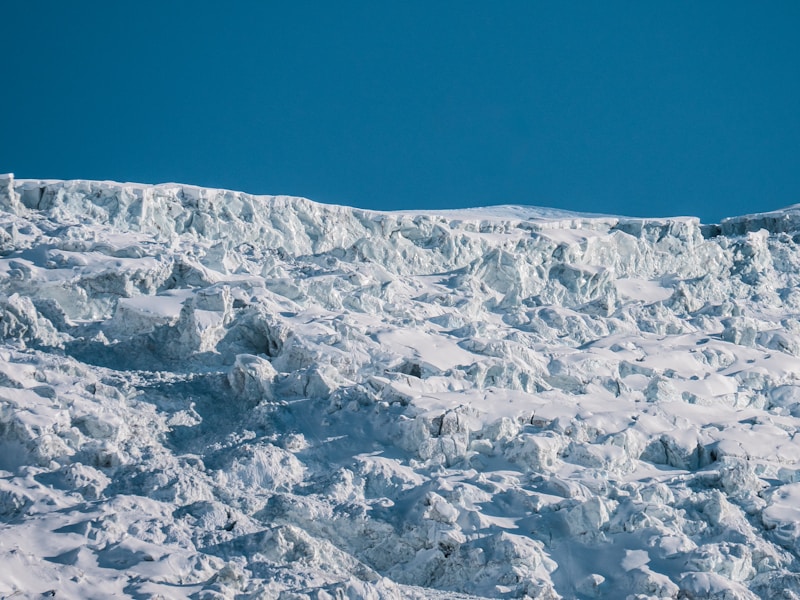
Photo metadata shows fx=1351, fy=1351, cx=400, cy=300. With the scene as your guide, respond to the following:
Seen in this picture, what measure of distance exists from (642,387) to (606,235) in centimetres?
1062

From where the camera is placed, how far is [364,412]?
2205cm

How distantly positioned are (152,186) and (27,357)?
1024cm

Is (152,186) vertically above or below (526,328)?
above

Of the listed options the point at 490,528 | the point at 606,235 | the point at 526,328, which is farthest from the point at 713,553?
the point at 606,235

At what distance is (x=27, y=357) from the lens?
2273cm

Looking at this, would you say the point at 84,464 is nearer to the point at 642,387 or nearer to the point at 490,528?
the point at 490,528

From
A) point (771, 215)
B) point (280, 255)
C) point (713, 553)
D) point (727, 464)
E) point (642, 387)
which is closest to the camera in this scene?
point (713, 553)

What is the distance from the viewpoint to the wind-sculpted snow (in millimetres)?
17828

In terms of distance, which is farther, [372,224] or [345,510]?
[372,224]

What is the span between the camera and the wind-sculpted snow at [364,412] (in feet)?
58.5

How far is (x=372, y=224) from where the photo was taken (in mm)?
33938

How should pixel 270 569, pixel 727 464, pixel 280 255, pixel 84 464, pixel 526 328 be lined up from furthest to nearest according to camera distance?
pixel 280 255 < pixel 526 328 < pixel 727 464 < pixel 84 464 < pixel 270 569

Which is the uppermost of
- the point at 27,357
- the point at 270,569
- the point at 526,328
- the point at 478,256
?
the point at 478,256

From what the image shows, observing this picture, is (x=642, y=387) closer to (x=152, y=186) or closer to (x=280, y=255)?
(x=280, y=255)
